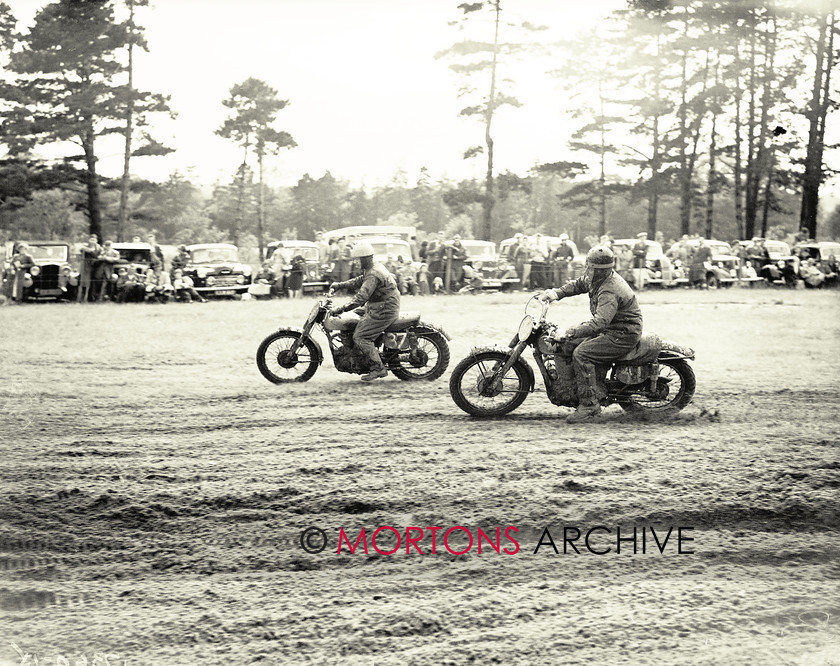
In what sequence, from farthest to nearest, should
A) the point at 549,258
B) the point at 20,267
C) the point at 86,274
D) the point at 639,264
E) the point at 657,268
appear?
the point at 657,268 → the point at 639,264 → the point at 549,258 → the point at 86,274 → the point at 20,267

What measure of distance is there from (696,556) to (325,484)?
204cm

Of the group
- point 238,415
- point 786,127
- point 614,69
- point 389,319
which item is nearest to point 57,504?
point 238,415

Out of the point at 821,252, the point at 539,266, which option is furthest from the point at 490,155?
the point at 821,252

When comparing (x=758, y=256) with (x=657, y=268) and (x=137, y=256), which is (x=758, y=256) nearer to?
(x=657, y=268)

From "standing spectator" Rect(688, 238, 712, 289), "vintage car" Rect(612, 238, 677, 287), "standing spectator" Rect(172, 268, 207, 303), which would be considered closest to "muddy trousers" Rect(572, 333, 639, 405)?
"standing spectator" Rect(172, 268, 207, 303)

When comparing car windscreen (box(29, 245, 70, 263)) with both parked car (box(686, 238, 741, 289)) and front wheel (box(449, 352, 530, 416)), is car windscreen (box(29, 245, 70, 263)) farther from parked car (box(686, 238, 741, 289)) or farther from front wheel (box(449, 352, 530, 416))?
parked car (box(686, 238, 741, 289))

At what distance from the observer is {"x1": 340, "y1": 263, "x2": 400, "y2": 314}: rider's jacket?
7980mm

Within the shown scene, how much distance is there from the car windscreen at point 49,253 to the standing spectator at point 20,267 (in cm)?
25

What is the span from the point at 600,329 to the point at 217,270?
15.8 metres

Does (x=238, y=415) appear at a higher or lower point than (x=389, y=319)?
lower

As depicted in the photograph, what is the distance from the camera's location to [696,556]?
3805mm

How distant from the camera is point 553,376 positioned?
6.55m

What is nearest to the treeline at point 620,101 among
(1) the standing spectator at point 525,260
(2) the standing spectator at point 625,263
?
(2) the standing spectator at point 625,263

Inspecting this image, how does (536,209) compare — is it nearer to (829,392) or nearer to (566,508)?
(829,392)
